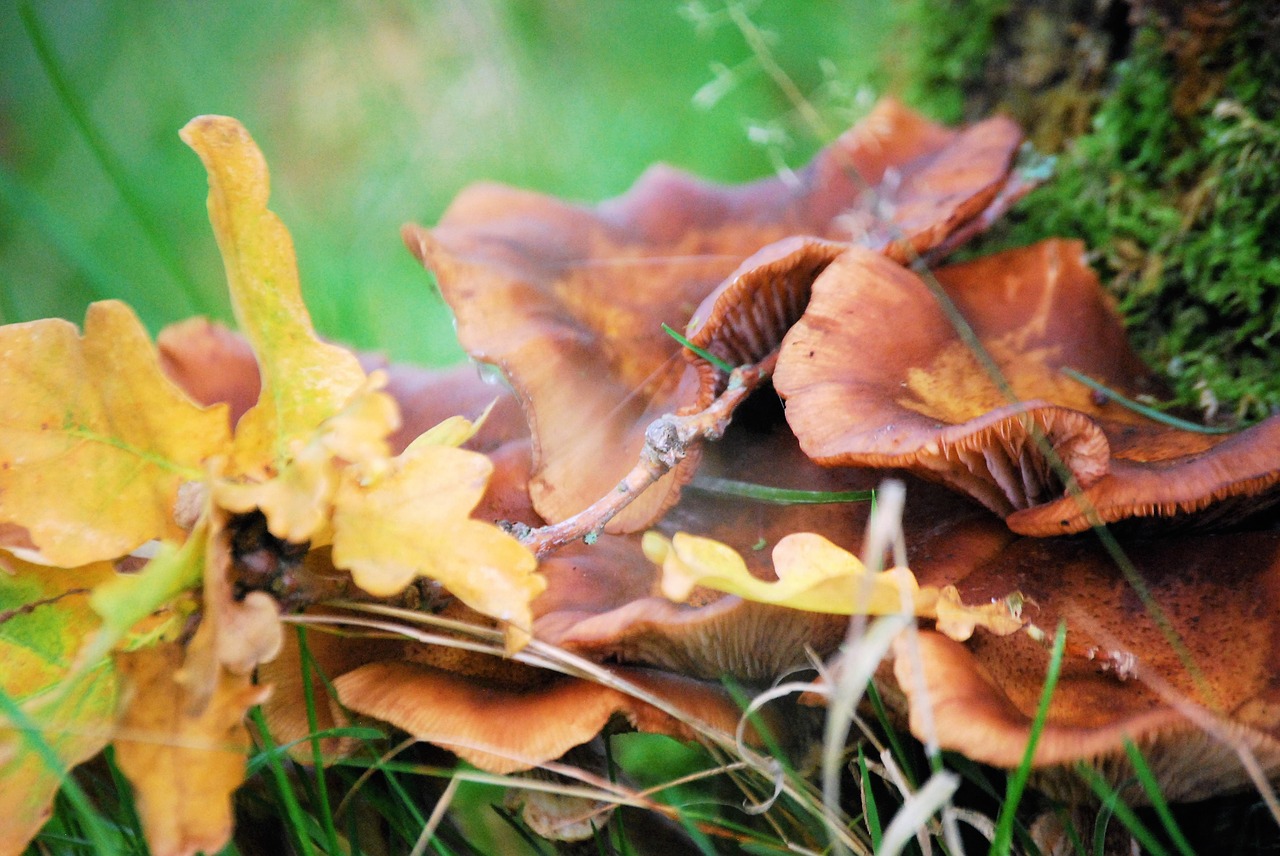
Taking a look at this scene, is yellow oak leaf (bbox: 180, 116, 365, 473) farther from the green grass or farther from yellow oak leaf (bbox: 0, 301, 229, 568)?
the green grass

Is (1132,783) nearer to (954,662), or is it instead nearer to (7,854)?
(954,662)

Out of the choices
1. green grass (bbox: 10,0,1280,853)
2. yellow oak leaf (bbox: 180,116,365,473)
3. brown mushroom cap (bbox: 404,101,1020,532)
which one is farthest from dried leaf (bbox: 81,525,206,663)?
green grass (bbox: 10,0,1280,853)

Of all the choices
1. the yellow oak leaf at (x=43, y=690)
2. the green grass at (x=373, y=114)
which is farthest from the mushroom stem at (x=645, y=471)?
the green grass at (x=373, y=114)

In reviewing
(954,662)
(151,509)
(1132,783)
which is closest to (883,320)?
(954,662)

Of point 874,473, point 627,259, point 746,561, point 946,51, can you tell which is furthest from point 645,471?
point 946,51

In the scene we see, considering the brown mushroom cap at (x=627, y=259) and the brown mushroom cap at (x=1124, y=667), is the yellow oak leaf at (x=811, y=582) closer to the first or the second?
the brown mushroom cap at (x=1124, y=667)
